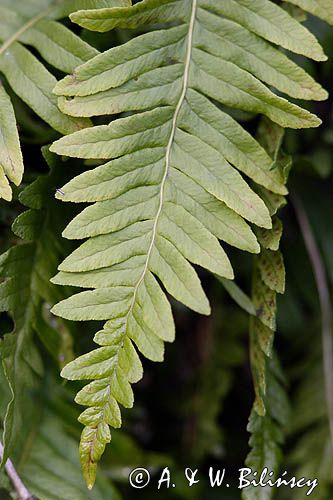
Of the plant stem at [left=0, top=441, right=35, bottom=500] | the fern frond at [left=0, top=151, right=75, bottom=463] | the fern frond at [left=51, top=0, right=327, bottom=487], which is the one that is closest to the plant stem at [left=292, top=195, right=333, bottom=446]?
the fern frond at [left=51, top=0, right=327, bottom=487]

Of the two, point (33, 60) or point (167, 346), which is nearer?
point (33, 60)

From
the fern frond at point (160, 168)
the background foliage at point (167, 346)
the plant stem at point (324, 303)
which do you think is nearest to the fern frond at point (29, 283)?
the background foliage at point (167, 346)

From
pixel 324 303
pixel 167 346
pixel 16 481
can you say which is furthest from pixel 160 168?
pixel 167 346

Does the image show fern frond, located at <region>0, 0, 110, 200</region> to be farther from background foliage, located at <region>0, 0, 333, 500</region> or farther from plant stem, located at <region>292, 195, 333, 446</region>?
plant stem, located at <region>292, 195, 333, 446</region>

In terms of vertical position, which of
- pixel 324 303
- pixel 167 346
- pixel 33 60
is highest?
pixel 33 60

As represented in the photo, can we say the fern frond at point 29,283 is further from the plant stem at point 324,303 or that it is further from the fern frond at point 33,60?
the plant stem at point 324,303

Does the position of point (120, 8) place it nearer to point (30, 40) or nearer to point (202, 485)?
point (30, 40)

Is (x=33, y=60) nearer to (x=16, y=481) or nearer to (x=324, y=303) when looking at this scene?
(x=16, y=481)
